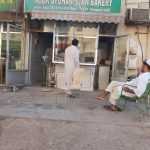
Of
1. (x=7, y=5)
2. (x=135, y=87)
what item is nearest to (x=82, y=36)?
(x=7, y=5)

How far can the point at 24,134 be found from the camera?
331 inches

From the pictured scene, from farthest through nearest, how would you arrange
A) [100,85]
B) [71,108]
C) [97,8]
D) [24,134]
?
[100,85]
[97,8]
[71,108]
[24,134]

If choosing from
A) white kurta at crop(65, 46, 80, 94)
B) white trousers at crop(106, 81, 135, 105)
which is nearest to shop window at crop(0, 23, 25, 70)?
white kurta at crop(65, 46, 80, 94)

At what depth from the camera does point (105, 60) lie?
1633 centimetres

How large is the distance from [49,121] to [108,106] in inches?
97.3

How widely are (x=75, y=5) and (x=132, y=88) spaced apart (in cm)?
504

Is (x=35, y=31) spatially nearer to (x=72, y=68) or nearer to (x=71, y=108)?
(x=72, y=68)

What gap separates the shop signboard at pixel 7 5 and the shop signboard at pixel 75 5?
47cm

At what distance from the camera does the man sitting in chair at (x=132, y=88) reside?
10539 millimetres

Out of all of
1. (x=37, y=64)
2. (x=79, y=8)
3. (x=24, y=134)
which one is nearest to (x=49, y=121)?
(x=24, y=134)

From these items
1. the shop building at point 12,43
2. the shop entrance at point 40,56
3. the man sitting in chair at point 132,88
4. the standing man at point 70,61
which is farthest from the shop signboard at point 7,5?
the man sitting in chair at point 132,88

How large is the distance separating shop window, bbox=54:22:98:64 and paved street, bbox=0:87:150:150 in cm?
312

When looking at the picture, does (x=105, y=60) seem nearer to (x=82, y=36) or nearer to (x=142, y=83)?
(x=82, y=36)

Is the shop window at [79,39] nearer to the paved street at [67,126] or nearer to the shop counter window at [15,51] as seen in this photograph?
the shop counter window at [15,51]
